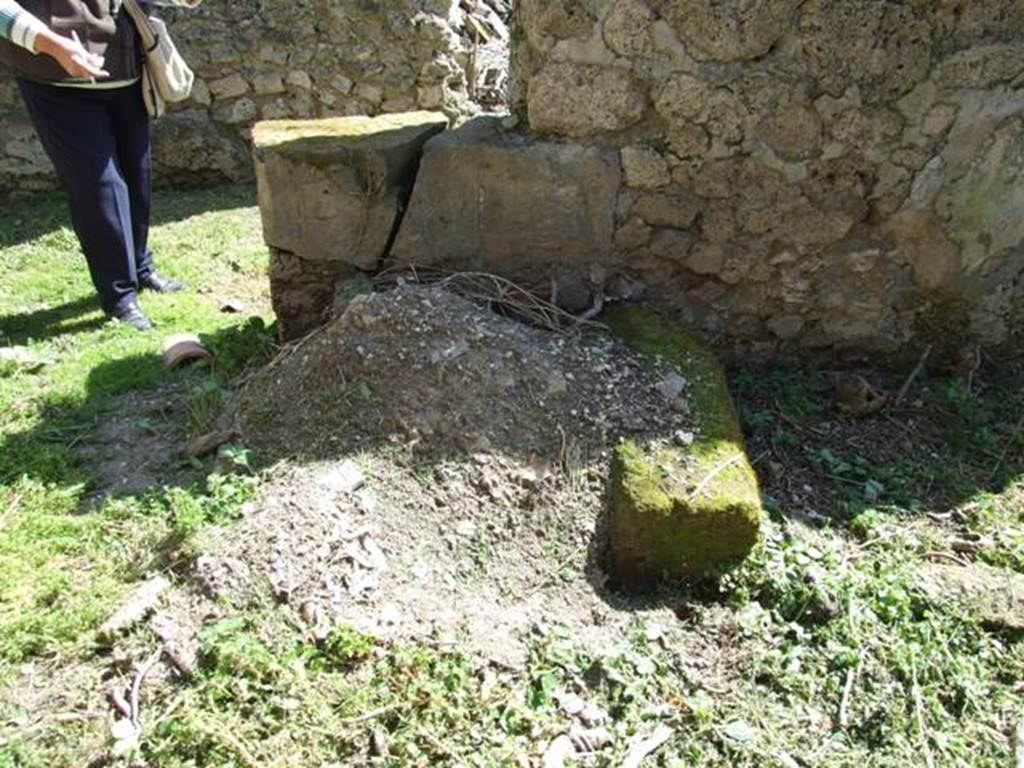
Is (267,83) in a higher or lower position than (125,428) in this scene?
higher

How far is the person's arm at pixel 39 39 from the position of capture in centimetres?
283

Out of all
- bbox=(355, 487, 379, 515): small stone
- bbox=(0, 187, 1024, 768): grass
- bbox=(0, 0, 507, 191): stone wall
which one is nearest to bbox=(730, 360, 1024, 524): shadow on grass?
bbox=(0, 187, 1024, 768): grass

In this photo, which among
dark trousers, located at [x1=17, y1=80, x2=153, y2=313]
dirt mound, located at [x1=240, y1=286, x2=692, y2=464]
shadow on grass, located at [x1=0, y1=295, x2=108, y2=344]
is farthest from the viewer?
shadow on grass, located at [x1=0, y1=295, x2=108, y2=344]

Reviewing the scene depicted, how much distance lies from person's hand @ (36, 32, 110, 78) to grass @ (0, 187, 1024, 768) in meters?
1.26

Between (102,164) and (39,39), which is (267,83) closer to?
(102,164)

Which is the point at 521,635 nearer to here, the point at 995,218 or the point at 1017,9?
the point at 995,218

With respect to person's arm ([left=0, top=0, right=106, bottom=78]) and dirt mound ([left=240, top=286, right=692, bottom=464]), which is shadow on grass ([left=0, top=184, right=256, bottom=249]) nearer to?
person's arm ([left=0, top=0, right=106, bottom=78])

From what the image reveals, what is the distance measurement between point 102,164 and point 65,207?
192cm

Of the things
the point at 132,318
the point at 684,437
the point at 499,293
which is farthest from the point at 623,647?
the point at 132,318

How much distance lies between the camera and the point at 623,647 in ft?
6.49

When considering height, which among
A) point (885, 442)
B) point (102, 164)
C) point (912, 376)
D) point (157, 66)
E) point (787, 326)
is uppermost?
point (157, 66)

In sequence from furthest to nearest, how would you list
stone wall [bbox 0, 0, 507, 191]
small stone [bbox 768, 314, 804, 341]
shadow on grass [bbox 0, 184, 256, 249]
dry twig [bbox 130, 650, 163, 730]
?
1. stone wall [bbox 0, 0, 507, 191]
2. shadow on grass [bbox 0, 184, 256, 249]
3. small stone [bbox 768, 314, 804, 341]
4. dry twig [bbox 130, 650, 163, 730]

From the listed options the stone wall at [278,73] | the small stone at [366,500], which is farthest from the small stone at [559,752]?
the stone wall at [278,73]

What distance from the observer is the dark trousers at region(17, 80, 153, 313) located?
10.9ft
